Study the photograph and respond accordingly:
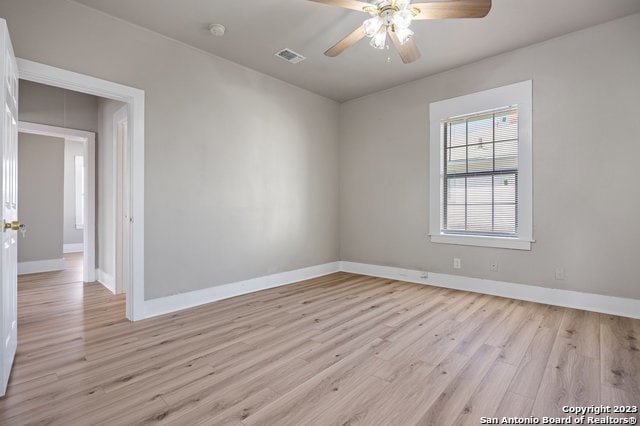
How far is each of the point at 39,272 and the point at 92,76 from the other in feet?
13.5

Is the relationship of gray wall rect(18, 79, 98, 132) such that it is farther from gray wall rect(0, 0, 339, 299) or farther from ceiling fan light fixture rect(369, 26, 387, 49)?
ceiling fan light fixture rect(369, 26, 387, 49)

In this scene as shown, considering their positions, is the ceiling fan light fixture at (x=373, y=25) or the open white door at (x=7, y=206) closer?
the open white door at (x=7, y=206)

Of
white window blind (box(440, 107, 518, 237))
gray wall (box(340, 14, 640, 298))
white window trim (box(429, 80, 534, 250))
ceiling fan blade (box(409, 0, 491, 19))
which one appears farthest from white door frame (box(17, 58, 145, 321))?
white window blind (box(440, 107, 518, 237))

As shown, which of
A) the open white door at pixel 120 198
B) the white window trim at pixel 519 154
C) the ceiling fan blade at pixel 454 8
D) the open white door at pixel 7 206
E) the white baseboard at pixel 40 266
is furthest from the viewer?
the white baseboard at pixel 40 266

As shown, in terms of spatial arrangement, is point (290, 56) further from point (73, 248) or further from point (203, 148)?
point (73, 248)

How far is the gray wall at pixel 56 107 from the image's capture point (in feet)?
14.0

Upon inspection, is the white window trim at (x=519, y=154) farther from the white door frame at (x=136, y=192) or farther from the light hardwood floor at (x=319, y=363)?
the white door frame at (x=136, y=192)

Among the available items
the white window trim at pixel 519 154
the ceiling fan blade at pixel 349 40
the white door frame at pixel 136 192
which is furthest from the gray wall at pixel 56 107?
the white window trim at pixel 519 154

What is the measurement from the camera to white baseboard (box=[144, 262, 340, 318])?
10.5ft

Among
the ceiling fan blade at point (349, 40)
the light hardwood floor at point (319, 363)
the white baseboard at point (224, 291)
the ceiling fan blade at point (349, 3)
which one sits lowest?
the light hardwood floor at point (319, 363)

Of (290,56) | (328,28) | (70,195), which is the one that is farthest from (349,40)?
(70,195)

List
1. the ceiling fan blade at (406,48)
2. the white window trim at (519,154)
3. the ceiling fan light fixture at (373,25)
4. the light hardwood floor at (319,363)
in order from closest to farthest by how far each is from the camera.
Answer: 1. the light hardwood floor at (319,363)
2. the ceiling fan light fixture at (373,25)
3. the ceiling fan blade at (406,48)
4. the white window trim at (519,154)

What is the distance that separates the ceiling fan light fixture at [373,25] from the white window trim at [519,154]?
2.17 m

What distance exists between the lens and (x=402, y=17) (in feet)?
7.22
